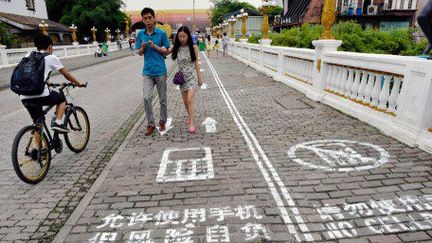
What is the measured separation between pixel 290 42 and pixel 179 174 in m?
15.8

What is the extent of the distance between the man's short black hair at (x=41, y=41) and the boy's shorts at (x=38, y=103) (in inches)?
27.4

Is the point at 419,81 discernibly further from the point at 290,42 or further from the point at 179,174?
the point at 290,42

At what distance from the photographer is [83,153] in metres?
5.91

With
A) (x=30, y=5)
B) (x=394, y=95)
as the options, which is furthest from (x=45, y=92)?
(x=30, y=5)

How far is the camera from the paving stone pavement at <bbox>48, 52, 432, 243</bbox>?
332cm

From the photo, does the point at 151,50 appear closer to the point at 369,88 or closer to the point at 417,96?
the point at 369,88

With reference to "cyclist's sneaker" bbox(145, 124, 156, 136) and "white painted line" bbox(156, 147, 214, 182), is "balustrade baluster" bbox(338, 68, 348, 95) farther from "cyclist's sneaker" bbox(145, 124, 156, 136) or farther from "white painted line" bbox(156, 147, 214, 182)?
"cyclist's sneaker" bbox(145, 124, 156, 136)

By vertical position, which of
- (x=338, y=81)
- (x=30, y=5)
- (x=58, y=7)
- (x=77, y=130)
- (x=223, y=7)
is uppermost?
(x=223, y=7)

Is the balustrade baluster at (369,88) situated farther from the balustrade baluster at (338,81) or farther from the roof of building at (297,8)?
the roof of building at (297,8)

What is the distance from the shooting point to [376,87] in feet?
22.0

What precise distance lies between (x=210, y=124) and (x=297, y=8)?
47502 mm

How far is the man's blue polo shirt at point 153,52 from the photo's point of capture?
6292 millimetres

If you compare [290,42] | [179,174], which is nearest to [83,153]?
[179,174]

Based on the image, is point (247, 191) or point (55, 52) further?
point (55, 52)
